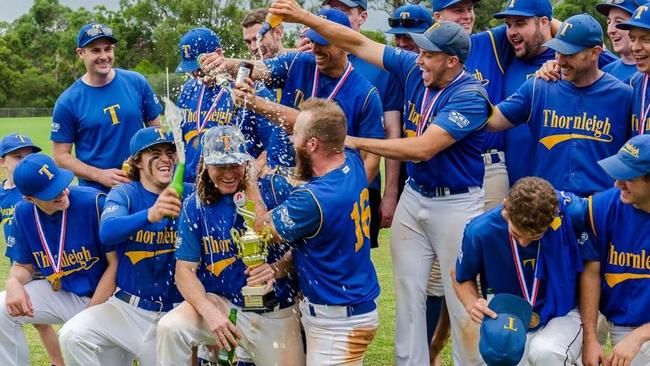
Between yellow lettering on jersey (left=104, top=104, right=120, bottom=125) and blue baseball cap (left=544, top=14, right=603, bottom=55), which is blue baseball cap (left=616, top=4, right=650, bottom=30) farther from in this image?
yellow lettering on jersey (left=104, top=104, right=120, bottom=125)

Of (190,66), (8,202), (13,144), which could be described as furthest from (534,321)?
(13,144)

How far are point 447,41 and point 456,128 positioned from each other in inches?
23.1

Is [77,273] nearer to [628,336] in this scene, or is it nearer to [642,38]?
[628,336]

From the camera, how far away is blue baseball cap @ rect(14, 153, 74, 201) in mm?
5840

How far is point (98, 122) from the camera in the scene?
7.11m

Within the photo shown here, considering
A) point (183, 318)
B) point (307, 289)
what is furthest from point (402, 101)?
point (183, 318)

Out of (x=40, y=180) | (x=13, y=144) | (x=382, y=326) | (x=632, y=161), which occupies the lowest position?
(x=382, y=326)

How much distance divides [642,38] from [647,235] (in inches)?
53.2

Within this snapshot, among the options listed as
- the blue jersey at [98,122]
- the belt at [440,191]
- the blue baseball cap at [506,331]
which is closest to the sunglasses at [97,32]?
the blue jersey at [98,122]

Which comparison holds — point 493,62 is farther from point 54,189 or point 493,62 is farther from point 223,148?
point 54,189

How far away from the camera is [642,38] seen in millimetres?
5328

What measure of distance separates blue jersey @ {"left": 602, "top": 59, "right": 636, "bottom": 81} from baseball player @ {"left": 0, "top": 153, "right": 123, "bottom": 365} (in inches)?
156

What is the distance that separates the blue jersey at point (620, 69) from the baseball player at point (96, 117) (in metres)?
3.95

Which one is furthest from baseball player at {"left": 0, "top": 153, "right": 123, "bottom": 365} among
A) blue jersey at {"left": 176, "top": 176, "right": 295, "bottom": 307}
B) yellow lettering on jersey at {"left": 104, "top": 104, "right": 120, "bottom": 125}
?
yellow lettering on jersey at {"left": 104, "top": 104, "right": 120, "bottom": 125}
